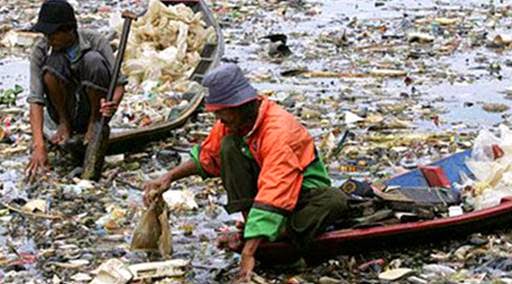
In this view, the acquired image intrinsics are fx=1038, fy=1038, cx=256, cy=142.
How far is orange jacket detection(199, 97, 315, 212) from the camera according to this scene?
4883 mm

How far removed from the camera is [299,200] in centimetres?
525

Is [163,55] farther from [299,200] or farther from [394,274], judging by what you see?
[394,274]

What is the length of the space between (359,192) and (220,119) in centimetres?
106

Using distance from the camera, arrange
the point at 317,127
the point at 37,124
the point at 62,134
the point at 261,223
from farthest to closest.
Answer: the point at 317,127 → the point at 62,134 → the point at 37,124 → the point at 261,223

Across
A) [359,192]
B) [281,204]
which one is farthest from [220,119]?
[359,192]

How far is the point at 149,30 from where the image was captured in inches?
427

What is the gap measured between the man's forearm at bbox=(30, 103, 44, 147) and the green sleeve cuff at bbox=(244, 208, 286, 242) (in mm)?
2501

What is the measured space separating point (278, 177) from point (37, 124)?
2627 millimetres

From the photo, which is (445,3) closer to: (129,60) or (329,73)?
(329,73)

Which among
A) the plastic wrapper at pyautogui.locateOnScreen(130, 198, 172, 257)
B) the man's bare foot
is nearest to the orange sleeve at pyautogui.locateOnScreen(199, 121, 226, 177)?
the plastic wrapper at pyautogui.locateOnScreen(130, 198, 172, 257)

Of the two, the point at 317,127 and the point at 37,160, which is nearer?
the point at 37,160

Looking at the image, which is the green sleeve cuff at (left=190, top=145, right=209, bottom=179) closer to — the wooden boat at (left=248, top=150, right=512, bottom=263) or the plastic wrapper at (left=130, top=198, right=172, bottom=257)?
the plastic wrapper at (left=130, top=198, right=172, bottom=257)

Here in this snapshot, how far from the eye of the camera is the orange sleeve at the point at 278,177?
16.0 ft

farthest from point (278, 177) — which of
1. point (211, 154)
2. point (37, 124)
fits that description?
point (37, 124)
